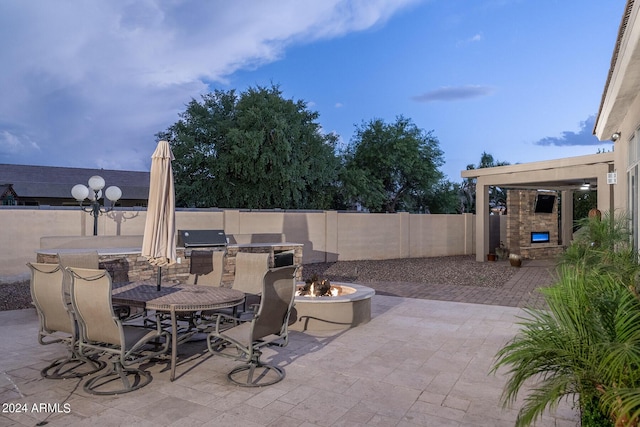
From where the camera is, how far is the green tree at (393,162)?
22.5 m

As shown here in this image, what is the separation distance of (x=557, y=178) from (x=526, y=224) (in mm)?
4080

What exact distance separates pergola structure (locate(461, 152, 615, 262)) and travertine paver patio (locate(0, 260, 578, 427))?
6.52 m

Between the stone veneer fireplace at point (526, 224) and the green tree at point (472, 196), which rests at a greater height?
the green tree at point (472, 196)

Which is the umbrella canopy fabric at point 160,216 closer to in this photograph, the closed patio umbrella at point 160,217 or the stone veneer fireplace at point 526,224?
the closed patio umbrella at point 160,217

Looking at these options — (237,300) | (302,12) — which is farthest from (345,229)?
(237,300)

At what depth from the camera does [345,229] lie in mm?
16531

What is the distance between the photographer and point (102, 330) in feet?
13.0

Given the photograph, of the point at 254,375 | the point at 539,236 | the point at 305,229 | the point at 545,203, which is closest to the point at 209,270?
the point at 254,375

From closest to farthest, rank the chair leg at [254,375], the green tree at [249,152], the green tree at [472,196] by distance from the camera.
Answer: the chair leg at [254,375]
the green tree at [249,152]
the green tree at [472,196]

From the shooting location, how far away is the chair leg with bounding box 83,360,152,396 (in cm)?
392

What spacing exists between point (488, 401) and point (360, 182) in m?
17.3

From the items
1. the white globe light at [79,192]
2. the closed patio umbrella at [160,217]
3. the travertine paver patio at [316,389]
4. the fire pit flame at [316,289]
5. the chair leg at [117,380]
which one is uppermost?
the white globe light at [79,192]

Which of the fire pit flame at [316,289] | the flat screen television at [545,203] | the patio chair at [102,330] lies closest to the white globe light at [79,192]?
the fire pit flame at [316,289]

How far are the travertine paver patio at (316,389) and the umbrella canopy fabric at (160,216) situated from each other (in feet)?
3.93
